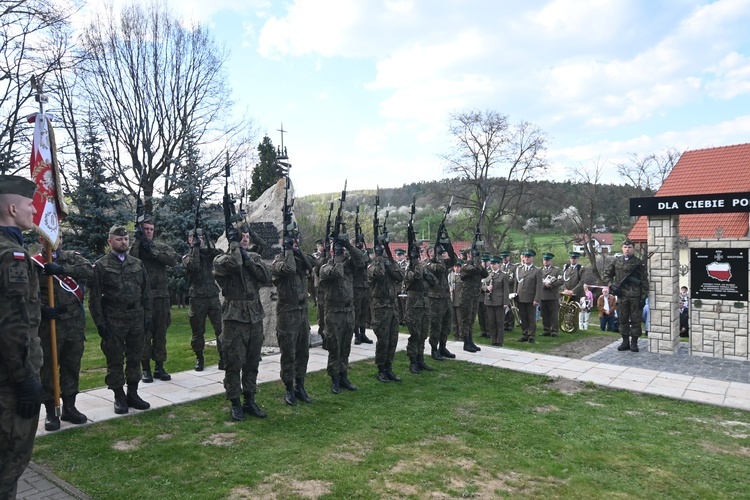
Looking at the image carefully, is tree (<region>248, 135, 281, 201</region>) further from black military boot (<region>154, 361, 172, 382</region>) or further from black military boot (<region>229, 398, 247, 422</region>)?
black military boot (<region>229, 398, 247, 422</region>)

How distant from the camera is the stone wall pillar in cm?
1032

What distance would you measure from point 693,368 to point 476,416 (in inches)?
208

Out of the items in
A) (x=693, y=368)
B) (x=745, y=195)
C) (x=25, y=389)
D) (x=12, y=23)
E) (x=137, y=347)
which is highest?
(x=12, y=23)

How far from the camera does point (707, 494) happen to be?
4.35 meters

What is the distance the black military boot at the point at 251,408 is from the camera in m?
6.12

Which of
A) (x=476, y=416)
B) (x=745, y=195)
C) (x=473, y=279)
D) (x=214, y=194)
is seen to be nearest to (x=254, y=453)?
(x=476, y=416)

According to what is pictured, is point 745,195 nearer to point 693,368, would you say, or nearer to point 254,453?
point 693,368

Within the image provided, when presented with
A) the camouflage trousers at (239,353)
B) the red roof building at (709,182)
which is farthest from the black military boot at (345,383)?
the red roof building at (709,182)

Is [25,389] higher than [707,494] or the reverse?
higher

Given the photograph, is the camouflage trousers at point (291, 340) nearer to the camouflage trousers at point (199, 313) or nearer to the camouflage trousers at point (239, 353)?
the camouflage trousers at point (239, 353)

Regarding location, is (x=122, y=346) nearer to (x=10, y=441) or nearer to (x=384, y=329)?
(x=10, y=441)

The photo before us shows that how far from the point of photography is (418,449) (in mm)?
5211

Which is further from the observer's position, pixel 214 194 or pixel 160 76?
pixel 160 76

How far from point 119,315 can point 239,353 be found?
165 cm
